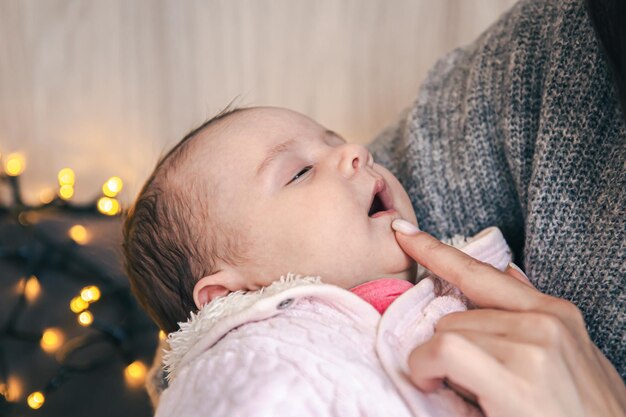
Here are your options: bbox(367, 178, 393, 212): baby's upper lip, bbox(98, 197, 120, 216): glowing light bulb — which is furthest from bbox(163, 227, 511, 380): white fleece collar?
bbox(98, 197, 120, 216): glowing light bulb

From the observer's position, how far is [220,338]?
2.64 feet

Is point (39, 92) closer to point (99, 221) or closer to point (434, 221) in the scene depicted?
point (99, 221)

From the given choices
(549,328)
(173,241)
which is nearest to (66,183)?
(173,241)

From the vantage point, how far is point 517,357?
64cm

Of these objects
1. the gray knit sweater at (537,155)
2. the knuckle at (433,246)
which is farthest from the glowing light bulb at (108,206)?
the knuckle at (433,246)

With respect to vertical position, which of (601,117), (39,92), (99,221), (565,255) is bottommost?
(99,221)

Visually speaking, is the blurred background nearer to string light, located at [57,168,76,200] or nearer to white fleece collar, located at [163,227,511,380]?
string light, located at [57,168,76,200]

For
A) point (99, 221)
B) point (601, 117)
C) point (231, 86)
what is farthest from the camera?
point (231, 86)

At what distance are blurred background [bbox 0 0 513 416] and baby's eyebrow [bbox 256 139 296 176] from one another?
1.98ft

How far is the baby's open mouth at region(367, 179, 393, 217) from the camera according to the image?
3.00 ft

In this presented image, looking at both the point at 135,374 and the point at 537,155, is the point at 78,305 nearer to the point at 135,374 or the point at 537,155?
the point at 135,374

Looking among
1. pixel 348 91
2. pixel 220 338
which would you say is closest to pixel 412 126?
pixel 220 338

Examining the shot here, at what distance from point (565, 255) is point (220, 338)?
Result: 40cm

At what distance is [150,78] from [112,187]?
268 mm
